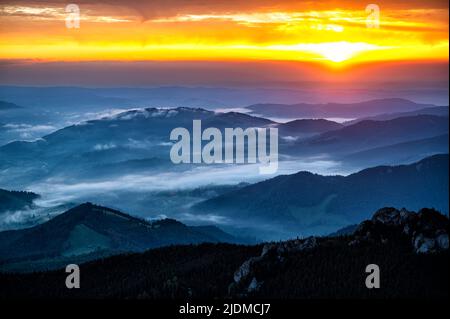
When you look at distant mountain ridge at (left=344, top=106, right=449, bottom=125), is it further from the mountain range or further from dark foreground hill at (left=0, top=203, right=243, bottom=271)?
dark foreground hill at (left=0, top=203, right=243, bottom=271)

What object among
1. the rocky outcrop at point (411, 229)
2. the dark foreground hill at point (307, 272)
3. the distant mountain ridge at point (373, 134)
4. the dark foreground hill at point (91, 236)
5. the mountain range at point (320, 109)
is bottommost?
the dark foreground hill at point (91, 236)

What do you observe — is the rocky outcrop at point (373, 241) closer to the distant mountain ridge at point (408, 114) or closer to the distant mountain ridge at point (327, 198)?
the distant mountain ridge at point (327, 198)

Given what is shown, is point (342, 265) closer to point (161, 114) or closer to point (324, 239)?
point (324, 239)

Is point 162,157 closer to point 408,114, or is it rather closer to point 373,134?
point 373,134

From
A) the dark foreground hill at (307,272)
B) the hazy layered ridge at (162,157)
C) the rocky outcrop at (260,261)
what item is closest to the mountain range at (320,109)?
the hazy layered ridge at (162,157)

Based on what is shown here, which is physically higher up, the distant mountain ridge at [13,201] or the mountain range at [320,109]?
the mountain range at [320,109]

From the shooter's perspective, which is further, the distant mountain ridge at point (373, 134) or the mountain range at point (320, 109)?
the mountain range at point (320, 109)

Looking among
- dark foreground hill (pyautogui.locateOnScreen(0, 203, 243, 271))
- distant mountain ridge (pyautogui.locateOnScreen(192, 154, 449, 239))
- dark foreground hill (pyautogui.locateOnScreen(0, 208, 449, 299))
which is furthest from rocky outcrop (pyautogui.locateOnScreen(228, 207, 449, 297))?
distant mountain ridge (pyautogui.locateOnScreen(192, 154, 449, 239))

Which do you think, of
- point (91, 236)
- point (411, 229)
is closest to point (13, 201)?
point (91, 236)
